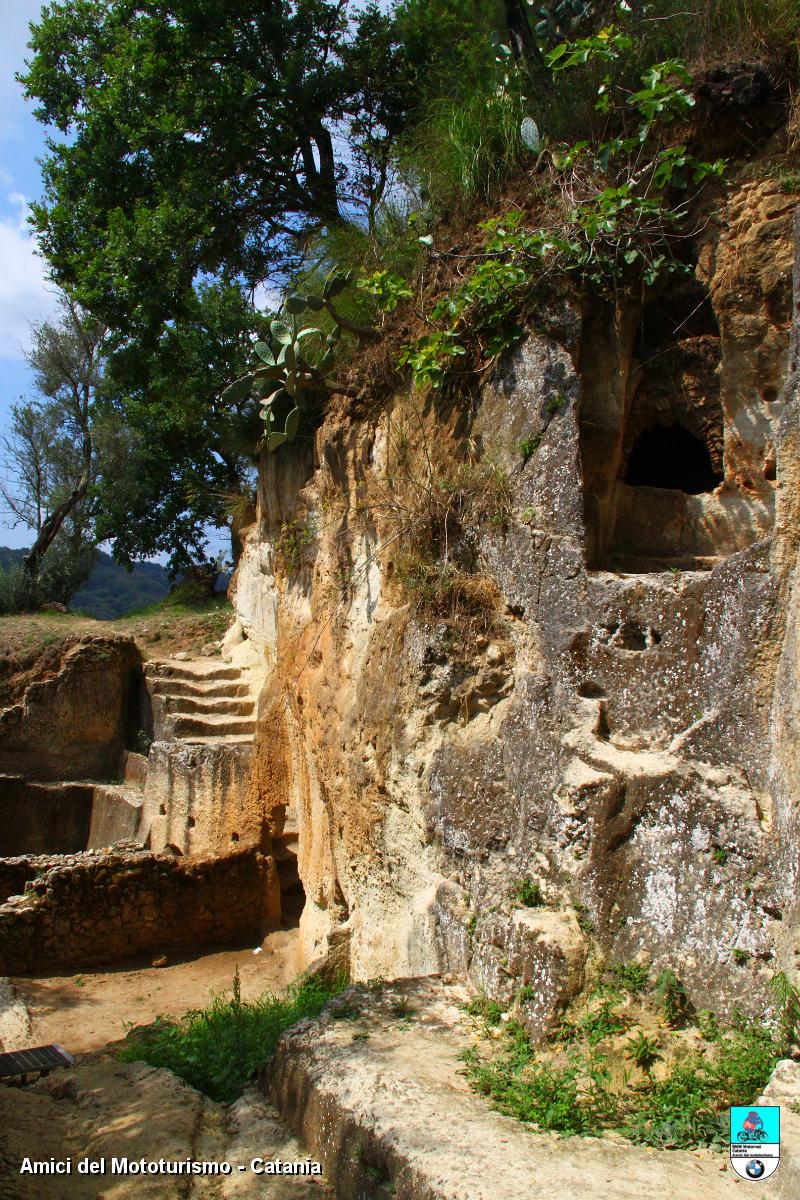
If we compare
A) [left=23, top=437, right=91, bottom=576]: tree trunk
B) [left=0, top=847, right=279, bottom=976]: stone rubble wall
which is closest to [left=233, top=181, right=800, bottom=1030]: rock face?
[left=0, top=847, right=279, bottom=976]: stone rubble wall

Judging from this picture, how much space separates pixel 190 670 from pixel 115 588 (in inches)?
1565

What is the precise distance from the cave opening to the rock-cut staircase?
537 centimetres

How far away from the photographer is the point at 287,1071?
13.8 ft

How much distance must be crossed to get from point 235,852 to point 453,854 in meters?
4.56

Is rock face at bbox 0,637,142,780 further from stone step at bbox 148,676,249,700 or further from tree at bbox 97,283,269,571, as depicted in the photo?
tree at bbox 97,283,269,571

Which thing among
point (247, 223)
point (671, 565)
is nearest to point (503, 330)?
point (671, 565)

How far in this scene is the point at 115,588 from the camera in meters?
50.7

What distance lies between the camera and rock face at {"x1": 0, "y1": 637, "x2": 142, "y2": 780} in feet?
41.8

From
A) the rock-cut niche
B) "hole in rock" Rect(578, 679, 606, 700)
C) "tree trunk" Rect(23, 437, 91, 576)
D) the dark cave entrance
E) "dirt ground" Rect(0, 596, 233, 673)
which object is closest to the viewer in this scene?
"hole in rock" Rect(578, 679, 606, 700)

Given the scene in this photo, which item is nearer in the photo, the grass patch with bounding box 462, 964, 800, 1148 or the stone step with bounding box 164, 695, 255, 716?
the grass patch with bounding box 462, 964, 800, 1148

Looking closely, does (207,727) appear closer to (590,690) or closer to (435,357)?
(435,357)

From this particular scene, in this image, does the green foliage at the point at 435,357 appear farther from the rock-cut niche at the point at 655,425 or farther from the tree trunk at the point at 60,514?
the tree trunk at the point at 60,514

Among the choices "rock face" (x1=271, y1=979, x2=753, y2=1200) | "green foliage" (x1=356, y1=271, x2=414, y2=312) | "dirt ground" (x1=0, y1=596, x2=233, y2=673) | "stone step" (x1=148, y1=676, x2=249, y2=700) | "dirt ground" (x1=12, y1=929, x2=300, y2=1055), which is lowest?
"dirt ground" (x1=12, y1=929, x2=300, y2=1055)

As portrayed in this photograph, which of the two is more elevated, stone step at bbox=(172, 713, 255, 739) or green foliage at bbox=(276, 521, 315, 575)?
green foliage at bbox=(276, 521, 315, 575)
